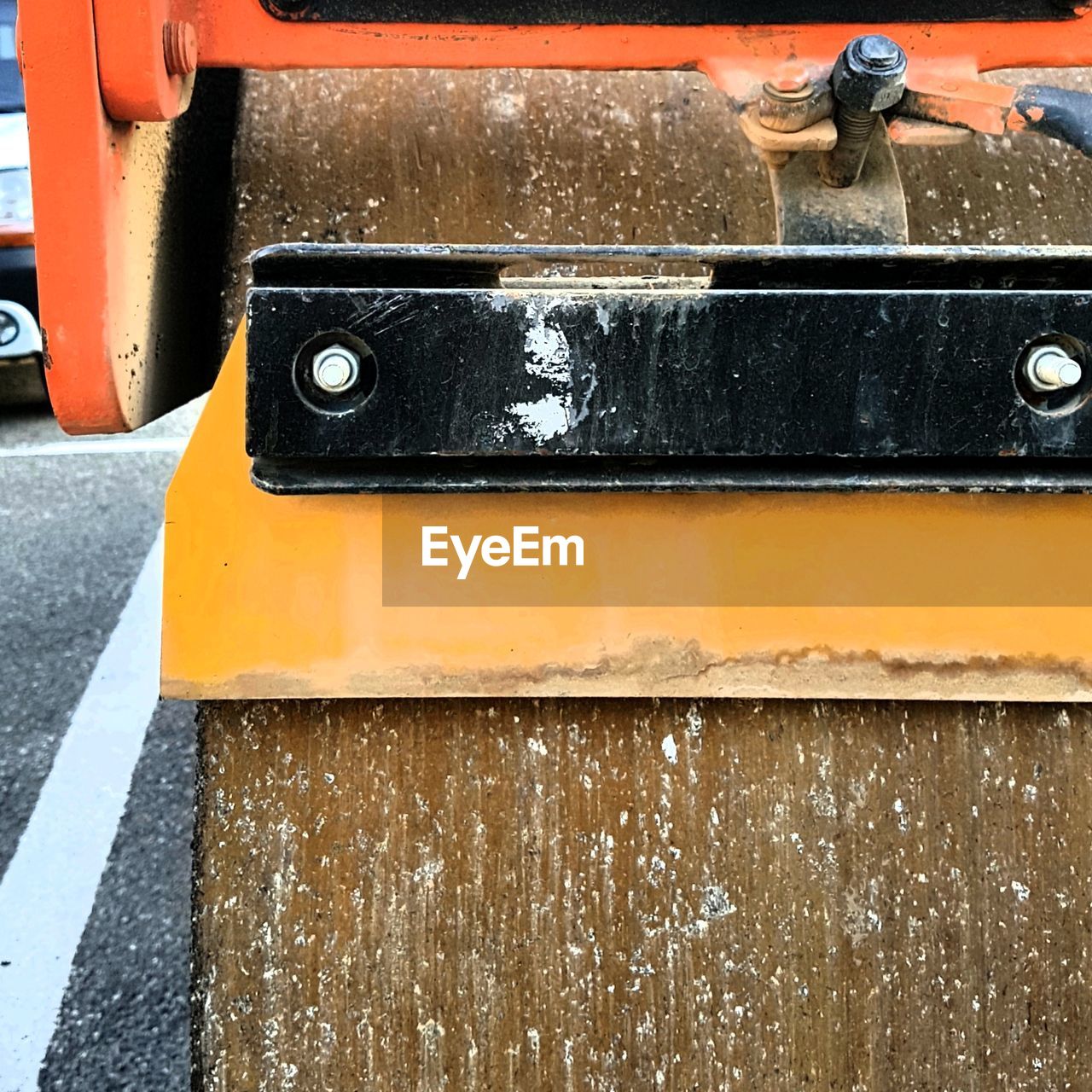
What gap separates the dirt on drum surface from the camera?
1.13 meters

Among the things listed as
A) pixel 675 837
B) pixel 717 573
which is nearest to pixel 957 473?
pixel 717 573

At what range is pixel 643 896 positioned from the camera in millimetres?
1140

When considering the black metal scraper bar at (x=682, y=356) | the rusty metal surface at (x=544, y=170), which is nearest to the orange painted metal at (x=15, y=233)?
the rusty metal surface at (x=544, y=170)

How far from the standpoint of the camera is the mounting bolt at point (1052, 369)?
86 cm

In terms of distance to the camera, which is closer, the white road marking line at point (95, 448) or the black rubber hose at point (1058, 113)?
the black rubber hose at point (1058, 113)

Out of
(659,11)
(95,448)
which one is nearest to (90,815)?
(659,11)

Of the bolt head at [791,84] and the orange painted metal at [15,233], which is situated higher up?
the bolt head at [791,84]

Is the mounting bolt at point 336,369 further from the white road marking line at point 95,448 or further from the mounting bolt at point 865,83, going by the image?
the white road marking line at point 95,448

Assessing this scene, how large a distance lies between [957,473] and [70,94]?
85 cm

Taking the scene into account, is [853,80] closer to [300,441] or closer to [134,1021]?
[300,441]

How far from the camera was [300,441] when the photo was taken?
2.87 feet
